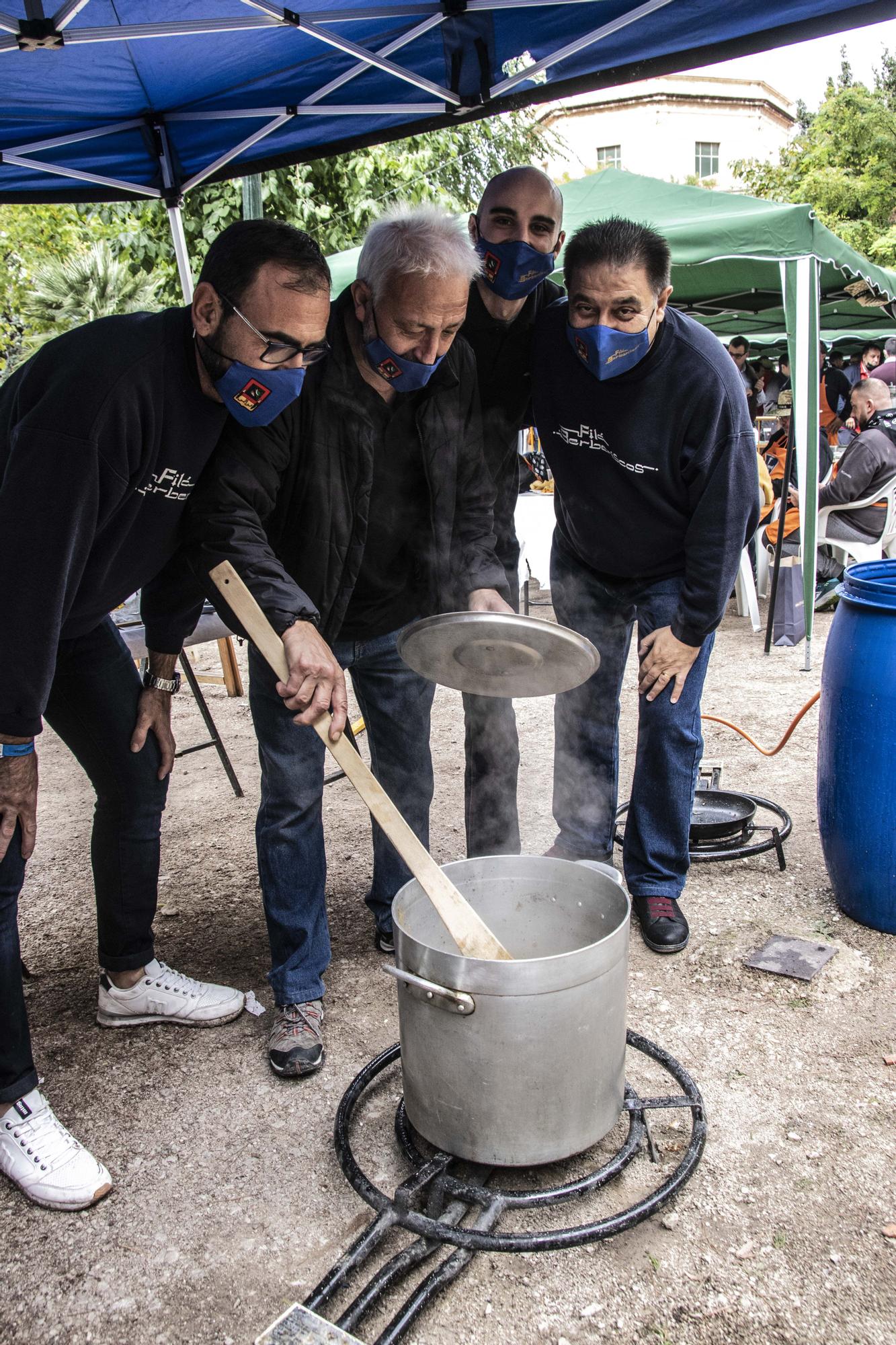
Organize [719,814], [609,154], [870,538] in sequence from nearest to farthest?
[719,814], [870,538], [609,154]

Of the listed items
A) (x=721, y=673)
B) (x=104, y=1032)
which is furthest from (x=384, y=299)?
(x=721, y=673)

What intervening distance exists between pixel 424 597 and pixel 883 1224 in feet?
5.97

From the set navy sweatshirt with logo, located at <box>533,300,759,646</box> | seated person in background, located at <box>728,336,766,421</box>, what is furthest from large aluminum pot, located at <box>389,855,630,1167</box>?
seated person in background, located at <box>728,336,766,421</box>

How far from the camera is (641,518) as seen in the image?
9.09 ft

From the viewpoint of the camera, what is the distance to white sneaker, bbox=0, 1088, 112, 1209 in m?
1.98

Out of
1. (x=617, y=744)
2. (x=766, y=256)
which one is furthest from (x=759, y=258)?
(x=617, y=744)

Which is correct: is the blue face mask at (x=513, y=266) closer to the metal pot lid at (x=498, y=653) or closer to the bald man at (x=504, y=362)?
the bald man at (x=504, y=362)

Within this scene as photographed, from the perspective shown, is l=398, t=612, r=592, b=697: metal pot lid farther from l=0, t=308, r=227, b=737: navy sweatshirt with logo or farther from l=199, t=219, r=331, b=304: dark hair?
l=199, t=219, r=331, b=304: dark hair

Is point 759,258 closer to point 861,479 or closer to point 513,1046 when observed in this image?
point 861,479

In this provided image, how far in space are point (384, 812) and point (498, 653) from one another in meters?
0.55

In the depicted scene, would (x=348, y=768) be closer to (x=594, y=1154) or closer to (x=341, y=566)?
(x=341, y=566)

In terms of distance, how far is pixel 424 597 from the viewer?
2.67 metres

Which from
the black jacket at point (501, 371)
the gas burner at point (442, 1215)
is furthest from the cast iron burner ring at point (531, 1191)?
the black jacket at point (501, 371)

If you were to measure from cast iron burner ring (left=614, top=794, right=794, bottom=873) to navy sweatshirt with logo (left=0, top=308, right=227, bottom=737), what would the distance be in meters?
2.02
